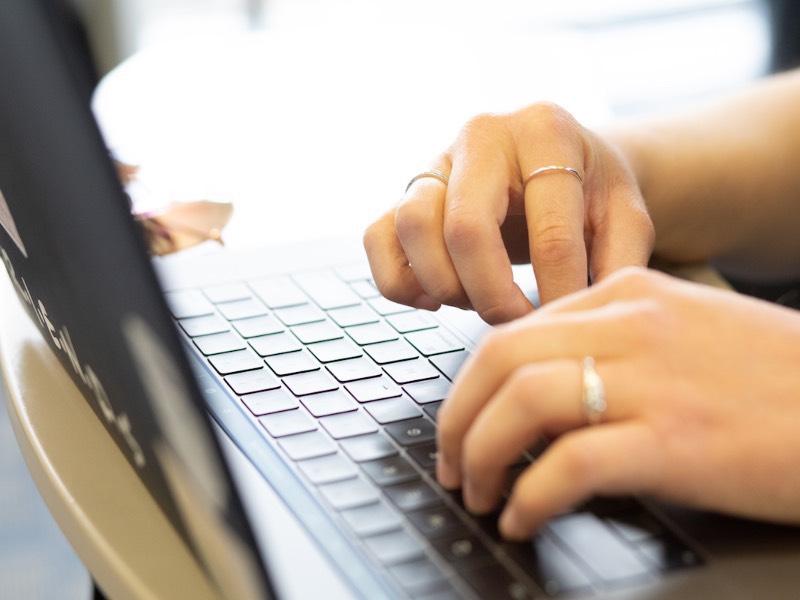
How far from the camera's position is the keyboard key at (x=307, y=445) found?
521 mm

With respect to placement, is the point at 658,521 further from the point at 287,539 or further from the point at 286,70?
the point at 286,70

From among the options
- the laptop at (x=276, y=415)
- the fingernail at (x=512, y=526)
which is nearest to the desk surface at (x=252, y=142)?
the laptop at (x=276, y=415)

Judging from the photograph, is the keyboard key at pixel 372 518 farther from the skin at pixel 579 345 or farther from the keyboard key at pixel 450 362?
the keyboard key at pixel 450 362

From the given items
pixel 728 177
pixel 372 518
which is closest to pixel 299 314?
pixel 372 518

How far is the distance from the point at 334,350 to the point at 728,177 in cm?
37

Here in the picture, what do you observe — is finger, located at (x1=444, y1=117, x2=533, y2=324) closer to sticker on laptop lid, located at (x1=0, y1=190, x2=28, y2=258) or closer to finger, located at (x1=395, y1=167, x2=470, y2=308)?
finger, located at (x1=395, y1=167, x2=470, y2=308)

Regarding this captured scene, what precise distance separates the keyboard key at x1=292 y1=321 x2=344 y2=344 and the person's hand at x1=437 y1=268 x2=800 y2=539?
7.5 inches

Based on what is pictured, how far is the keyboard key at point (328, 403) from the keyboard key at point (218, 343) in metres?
0.08

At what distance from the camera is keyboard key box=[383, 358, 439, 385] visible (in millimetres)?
603

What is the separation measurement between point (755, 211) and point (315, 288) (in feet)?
1.22

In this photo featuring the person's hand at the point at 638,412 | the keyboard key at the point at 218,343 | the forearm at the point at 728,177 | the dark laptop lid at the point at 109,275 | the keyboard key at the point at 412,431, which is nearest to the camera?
the dark laptop lid at the point at 109,275

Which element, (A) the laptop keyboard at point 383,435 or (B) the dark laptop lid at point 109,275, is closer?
(B) the dark laptop lid at point 109,275

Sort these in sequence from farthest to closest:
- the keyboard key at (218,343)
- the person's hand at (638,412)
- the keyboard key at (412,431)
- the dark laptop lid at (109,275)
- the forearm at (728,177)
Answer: the forearm at (728,177) < the keyboard key at (218,343) < the keyboard key at (412,431) < the person's hand at (638,412) < the dark laptop lid at (109,275)

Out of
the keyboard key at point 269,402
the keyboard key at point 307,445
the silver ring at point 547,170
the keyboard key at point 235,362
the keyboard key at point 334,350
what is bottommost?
the keyboard key at point 334,350
